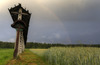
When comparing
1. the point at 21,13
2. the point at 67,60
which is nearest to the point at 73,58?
the point at 67,60

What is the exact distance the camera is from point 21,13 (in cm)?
1171

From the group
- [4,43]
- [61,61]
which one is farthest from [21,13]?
[4,43]

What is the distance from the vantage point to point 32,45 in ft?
248

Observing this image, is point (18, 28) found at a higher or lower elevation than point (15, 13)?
lower

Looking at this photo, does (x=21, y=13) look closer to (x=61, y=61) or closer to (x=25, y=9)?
(x=25, y=9)

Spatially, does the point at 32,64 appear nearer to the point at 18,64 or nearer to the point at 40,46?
the point at 18,64

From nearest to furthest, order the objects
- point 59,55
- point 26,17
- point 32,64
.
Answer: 1. point 32,64
2. point 59,55
3. point 26,17

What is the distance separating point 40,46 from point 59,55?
224 ft

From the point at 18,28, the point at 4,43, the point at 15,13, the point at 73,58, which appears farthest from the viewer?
the point at 4,43

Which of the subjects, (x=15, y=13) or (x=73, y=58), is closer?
(x=73, y=58)

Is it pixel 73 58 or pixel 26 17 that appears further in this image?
pixel 26 17

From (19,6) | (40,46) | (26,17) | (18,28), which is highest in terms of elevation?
(19,6)

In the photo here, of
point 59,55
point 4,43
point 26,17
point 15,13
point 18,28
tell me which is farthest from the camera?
point 4,43

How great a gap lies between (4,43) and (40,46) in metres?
23.3
